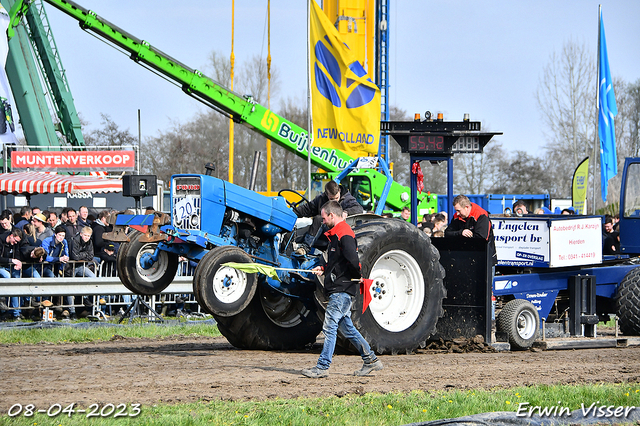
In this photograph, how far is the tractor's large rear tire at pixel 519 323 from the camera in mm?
9914

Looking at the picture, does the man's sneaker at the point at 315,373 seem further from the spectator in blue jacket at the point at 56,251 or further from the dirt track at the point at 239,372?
the spectator in blue jacket at the point at 56,251

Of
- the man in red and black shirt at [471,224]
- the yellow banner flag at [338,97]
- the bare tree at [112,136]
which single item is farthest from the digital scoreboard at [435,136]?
the bare tree at [112,136]

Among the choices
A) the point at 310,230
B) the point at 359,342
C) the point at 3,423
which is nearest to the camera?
the point at 3,423

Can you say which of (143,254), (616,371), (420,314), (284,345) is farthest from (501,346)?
(143,254)

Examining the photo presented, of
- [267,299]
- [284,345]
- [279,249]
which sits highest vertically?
[279,249]

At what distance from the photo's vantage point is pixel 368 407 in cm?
604

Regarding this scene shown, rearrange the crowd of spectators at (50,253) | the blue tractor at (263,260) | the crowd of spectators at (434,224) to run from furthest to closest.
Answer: the crowd of spectators at (434,224) → the crowd of spectators at (50,253) → the blue tractor at (263,260)

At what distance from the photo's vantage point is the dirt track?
257 inches

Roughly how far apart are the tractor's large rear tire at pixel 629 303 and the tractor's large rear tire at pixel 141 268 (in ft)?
21.0

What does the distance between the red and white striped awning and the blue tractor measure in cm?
1350

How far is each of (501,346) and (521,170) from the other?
4940 centimetres

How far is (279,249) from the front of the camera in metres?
9.69

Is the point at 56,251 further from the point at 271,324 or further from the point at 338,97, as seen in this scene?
the point at 271,324

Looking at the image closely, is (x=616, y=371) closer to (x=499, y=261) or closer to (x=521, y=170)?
(x=499, y=261)
